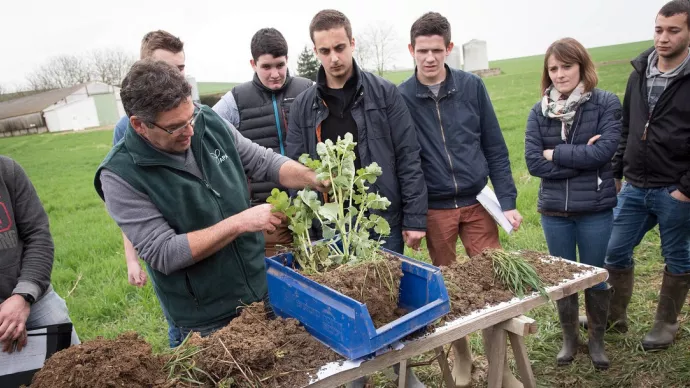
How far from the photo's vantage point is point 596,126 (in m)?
3.72

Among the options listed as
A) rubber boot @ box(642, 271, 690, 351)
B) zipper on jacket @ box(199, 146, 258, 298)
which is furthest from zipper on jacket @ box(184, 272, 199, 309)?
rubber boot @ box(642, 271, 690, 351)

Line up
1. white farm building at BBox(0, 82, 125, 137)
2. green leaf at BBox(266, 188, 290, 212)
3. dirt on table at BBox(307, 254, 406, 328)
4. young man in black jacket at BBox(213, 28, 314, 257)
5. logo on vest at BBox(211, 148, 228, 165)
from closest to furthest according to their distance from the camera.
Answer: dirt on table at BBox(307, 254, 406, 328)
green leaf at BBox(266, 188, 290, 212)
logo on vest at BBox(211, 148, 228, 165)
young man in black jacket at BBox(213, 28, 314, 257)
white farm building at BBox(0, 82, 125, 137)

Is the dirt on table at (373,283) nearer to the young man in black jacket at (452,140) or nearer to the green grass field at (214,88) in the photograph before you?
the young man in black jacket at (452,140)

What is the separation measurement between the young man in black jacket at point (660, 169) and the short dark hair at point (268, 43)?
2817mm

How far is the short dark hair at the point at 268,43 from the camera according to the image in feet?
13.1

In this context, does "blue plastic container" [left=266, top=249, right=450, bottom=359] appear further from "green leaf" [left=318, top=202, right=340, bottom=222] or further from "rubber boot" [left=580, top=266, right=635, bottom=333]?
"rubber boot" [left=580, top=266, right=635, bottom=333]

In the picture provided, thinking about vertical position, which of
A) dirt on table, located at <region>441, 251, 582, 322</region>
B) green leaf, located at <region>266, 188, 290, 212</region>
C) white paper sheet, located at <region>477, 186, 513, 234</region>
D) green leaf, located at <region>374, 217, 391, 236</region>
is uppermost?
green leaf, located at <region>266, 188, 290, 212</region>

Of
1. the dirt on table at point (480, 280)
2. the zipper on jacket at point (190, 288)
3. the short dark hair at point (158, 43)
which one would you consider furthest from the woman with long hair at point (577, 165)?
the short dark hair at point (158, 43)

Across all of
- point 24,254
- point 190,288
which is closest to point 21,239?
point 24,254

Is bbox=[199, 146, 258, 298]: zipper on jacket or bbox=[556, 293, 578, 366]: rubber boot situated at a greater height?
bbox=[199, 146, 258, 298]: zipper on jacket

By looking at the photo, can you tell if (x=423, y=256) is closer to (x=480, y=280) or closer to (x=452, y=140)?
(x=452, y=140)

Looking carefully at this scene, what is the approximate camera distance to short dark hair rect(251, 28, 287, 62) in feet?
13.1

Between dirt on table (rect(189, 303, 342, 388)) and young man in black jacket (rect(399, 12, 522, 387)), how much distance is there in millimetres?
1880

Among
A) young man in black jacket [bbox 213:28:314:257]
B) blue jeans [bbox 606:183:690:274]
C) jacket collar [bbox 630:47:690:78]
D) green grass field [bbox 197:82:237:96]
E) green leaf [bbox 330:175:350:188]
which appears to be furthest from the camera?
green grass field [bbox 197:82:237:96]
